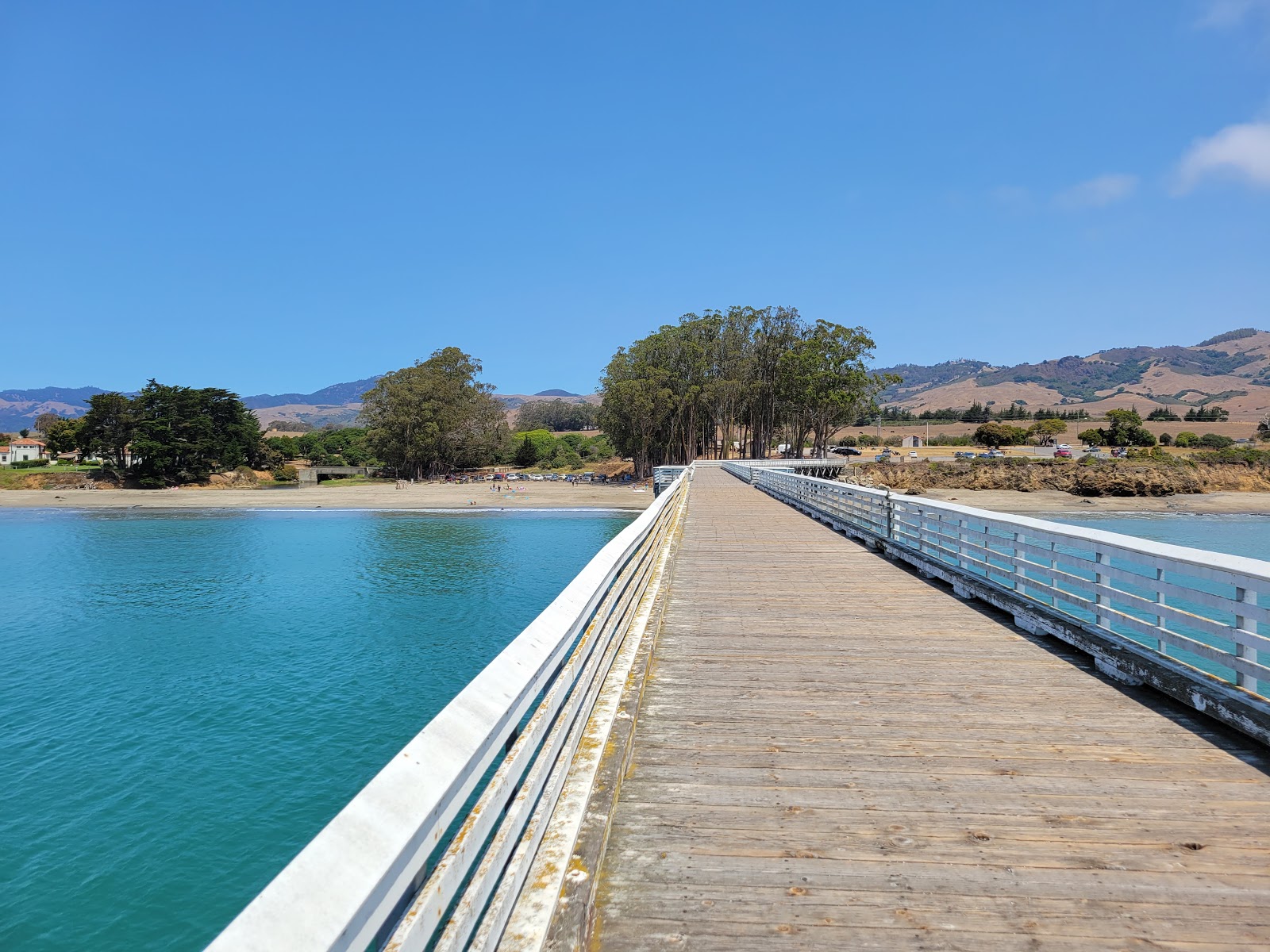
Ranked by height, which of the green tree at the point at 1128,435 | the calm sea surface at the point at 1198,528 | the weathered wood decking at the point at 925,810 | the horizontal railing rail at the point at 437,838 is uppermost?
the green tree at the point at 1128,435

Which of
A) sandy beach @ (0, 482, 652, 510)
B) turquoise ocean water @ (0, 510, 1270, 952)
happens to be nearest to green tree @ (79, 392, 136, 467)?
sandy beach @ (0, 482, 652, 510)

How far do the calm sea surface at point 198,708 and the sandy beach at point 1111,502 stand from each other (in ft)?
100

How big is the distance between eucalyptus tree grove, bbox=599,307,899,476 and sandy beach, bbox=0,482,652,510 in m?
7.28

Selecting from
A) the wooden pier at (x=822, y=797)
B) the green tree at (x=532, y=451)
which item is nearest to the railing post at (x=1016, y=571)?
the wooden pier at (x=822, y=797)

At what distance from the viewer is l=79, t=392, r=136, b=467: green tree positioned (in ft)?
270

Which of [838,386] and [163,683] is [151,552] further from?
[838,386]

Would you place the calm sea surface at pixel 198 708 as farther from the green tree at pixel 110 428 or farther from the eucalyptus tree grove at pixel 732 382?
the green tree at pixel 110 428

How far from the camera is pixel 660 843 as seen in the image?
11.2 feet

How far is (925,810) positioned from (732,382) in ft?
224

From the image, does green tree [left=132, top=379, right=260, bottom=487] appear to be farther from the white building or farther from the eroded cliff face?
the eroded cliff face

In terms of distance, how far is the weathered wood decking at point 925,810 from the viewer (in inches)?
112

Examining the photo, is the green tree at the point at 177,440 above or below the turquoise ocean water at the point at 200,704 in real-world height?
above

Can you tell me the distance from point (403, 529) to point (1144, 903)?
46.1 meters

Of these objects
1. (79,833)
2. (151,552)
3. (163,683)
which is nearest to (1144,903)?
(79,833)
